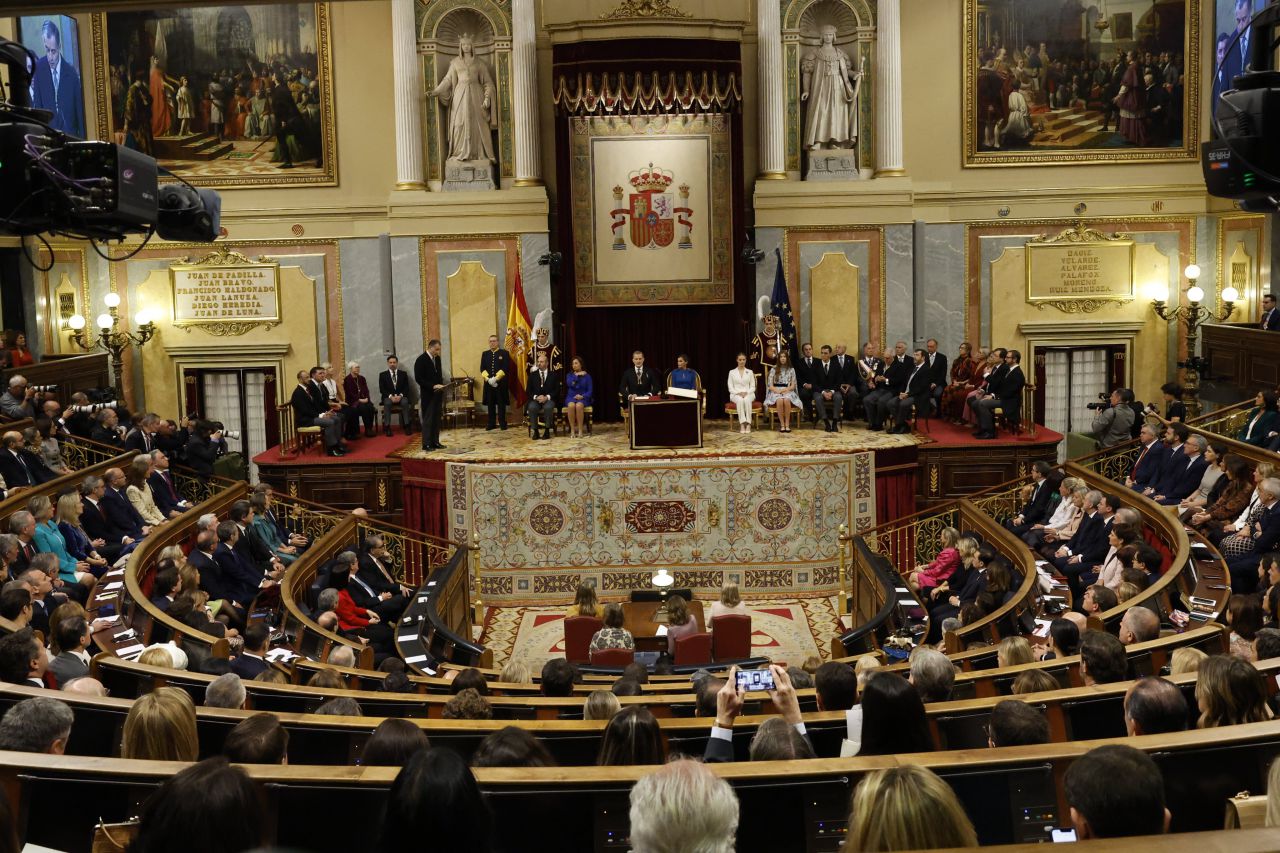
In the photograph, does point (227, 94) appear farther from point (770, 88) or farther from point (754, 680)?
point (754, 680)

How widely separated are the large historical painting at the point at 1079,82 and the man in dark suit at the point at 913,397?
4.29 meters

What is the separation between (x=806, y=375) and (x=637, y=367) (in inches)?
89.5

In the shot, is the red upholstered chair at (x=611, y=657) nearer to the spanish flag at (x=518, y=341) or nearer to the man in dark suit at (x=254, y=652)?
the man in dark suit at (x=254, y=652)

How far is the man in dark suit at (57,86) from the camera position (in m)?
17.7

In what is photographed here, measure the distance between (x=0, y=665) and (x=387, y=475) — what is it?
1003 centimetres

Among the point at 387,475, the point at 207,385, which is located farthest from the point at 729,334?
the point at 207,385

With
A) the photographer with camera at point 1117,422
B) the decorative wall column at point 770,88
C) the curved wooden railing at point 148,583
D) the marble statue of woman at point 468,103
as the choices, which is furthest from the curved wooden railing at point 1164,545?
the marble statue of woman at point 468,103

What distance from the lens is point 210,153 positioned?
1906 cm

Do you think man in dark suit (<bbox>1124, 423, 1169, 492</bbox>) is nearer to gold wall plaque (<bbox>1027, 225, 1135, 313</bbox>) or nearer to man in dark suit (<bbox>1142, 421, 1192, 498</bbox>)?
man in dark suit (<bbox>1142, 421, 1192, 498</bbox>)

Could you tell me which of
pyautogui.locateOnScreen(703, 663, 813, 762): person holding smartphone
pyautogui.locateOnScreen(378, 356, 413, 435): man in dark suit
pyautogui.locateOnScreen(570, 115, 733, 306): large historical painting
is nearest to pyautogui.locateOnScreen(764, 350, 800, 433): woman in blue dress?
pyautogui.locateOnScreen(570, 115, 733, 306): large historical painting

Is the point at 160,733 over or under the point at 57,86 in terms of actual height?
under

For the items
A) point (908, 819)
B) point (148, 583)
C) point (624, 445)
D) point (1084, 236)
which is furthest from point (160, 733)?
point (1084, 236)

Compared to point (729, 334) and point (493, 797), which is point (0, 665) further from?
point (729, 334)

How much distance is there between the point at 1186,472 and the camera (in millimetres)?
12023
